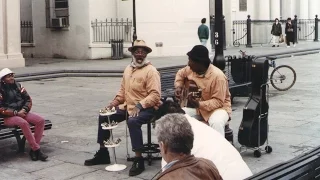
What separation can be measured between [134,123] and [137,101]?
400 millimetres

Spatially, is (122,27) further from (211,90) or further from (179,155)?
(179,155)

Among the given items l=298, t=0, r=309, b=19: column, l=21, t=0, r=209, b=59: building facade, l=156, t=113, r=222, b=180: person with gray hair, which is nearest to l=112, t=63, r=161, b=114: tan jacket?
l=156, t=113, r=222, b=180: person with gray hair

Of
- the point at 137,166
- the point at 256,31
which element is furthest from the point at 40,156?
the point at 256,31

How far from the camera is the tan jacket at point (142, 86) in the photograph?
691 centimetres

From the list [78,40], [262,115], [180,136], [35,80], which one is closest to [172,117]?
[180,136]

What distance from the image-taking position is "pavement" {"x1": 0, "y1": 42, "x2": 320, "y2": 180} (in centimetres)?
693

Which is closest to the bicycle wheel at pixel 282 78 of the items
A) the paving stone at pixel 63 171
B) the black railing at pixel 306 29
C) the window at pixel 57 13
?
the paving stone at pixel 63 171

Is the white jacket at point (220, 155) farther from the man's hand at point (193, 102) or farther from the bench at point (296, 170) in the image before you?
the man's hand at point (193, 102)

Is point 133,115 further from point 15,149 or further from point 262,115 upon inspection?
point 15,149

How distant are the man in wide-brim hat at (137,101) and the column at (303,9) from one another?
125ft

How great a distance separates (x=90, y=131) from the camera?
373 inches

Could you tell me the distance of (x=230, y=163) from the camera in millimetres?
4324

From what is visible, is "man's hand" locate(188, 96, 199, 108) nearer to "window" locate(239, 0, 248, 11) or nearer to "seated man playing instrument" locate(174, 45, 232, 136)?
"seated man playing instrument" locate(174, 45, 232, 136)

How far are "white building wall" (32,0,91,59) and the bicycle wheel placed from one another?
13909 mm
